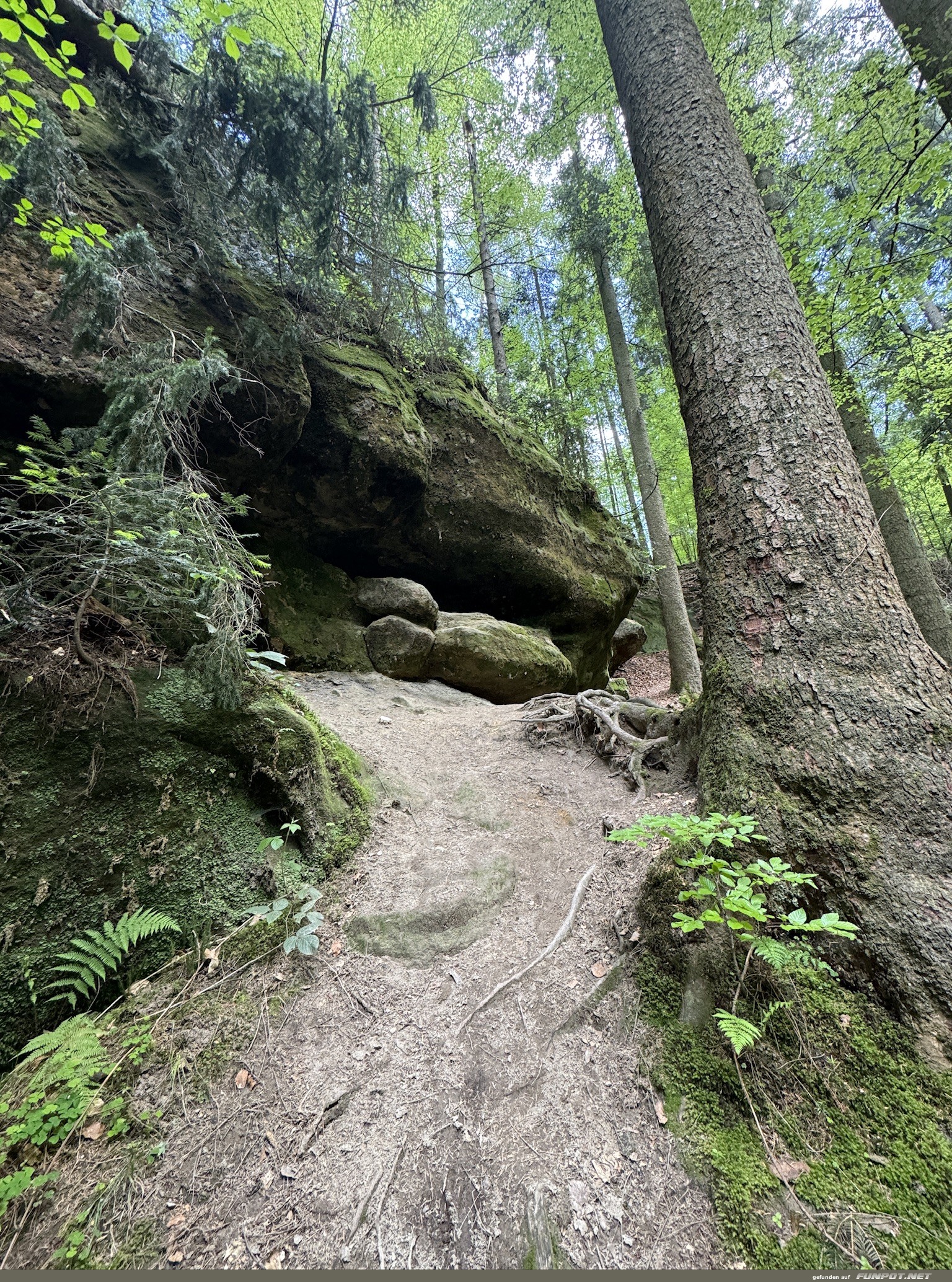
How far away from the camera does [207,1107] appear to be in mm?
1908

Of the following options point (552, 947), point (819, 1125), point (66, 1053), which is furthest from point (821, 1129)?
point (66, 1053)

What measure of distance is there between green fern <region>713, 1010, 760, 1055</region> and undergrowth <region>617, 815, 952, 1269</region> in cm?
16

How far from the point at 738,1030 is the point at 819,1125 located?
1.23ft

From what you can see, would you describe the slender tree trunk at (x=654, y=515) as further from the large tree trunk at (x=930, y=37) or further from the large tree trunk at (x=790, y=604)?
the large tree trunk at (x=790, y=604)

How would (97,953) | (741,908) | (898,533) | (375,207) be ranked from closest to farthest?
1. (741,908)
2. (97,953)
3. (375,207)
4. (898,533)

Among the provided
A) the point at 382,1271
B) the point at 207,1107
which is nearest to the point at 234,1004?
the point at 207,1107

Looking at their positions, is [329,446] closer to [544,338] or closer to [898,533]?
[898,533]

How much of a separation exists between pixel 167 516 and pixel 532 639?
6067 mm

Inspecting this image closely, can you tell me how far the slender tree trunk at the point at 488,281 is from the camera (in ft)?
35.8

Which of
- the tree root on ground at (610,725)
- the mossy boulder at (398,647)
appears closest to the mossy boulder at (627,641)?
the mossy boulder at (398,647)

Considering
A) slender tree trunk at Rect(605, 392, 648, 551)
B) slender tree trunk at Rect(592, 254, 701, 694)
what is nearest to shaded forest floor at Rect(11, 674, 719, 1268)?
slender tree trunk at Rect(592, 254, 701, 694)

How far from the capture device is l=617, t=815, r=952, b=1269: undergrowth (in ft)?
4.47

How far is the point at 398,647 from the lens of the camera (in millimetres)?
7133

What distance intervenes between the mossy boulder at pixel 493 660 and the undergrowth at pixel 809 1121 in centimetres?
568
